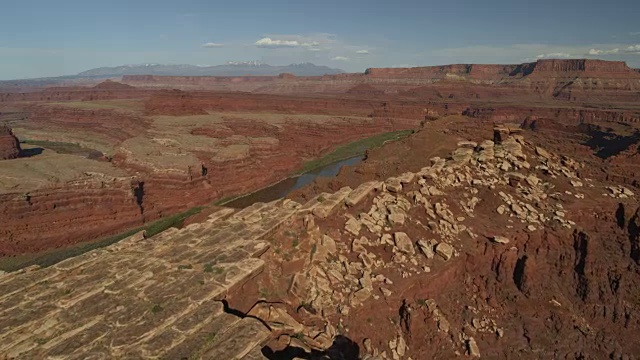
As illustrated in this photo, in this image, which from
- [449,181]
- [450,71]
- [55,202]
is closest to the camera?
[449,181]

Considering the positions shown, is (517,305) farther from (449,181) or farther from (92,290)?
(92,290)

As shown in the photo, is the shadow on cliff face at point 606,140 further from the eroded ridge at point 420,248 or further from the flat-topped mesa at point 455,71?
the flat-topped mesa at point 455,71

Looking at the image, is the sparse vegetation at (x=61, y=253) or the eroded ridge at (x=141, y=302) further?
the sparse vegetation at (x=61, y=253)

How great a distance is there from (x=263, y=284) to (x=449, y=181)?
8696 millimetres

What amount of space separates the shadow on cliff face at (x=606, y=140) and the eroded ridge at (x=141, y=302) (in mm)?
38306

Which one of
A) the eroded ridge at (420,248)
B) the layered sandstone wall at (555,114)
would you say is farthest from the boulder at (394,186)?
the layered sandstone wall at (555,114)

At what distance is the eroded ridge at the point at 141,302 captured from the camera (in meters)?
7.31

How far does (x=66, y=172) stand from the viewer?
84.6 ft

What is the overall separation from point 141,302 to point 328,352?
437 cm

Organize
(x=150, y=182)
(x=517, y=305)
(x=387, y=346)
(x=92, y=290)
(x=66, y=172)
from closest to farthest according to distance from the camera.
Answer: (x=92, y=290)
(x=387, y=346)
(x=517, y=305)
(x=66, y=172)
(x=150, y=182)

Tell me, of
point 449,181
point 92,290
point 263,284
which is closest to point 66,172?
point 92,290

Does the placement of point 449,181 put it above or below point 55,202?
above

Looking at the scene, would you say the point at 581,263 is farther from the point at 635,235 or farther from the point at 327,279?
the point at 327,279

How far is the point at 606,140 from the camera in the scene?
144 feet
